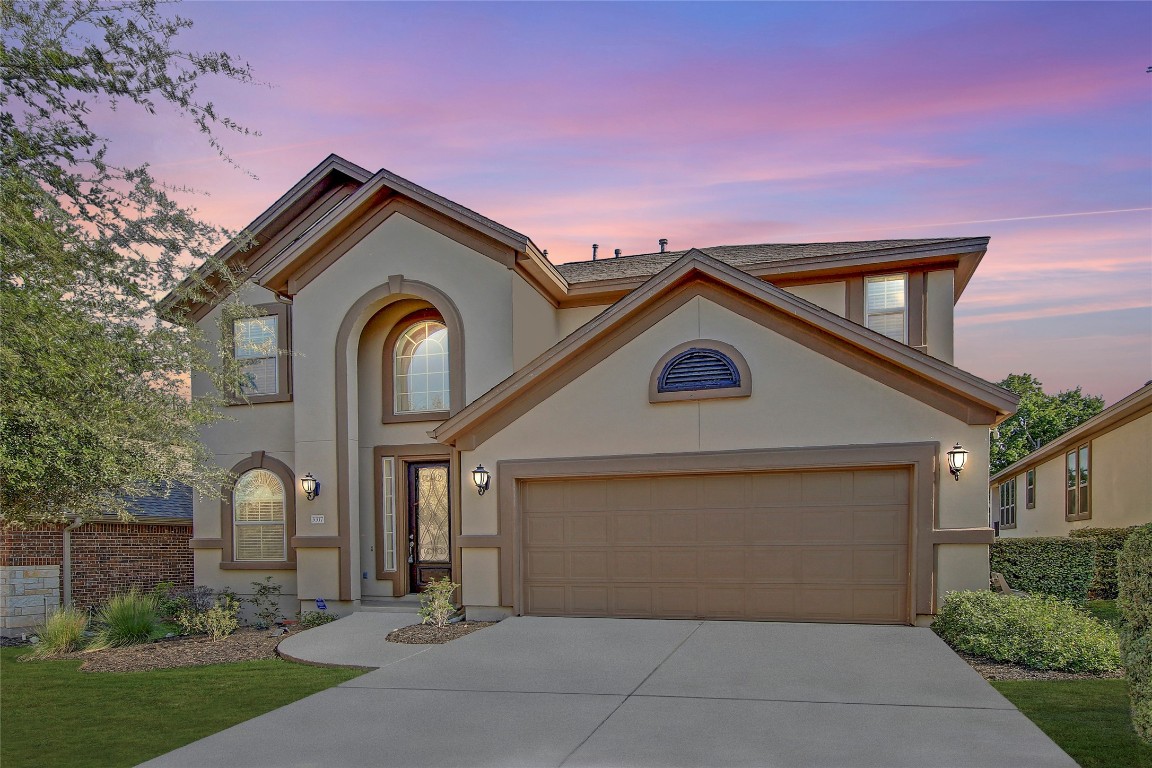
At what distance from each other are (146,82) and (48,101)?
982mm

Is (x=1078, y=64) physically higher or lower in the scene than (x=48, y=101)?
higher

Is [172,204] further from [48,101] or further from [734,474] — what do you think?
[734,474]

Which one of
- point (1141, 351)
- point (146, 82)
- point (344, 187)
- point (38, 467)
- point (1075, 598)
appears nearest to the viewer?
point (38, 467)

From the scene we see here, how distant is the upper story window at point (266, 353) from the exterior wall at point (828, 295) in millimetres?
9368

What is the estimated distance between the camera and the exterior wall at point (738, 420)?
35.2ft

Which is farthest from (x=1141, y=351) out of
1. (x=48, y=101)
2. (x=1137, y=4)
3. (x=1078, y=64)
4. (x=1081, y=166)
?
(x=48, y=101)

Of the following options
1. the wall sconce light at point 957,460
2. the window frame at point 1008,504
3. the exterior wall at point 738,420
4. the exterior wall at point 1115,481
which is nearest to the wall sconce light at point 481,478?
the exterior wall at point 738,420

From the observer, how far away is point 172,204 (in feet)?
31.1

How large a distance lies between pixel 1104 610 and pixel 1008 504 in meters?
20.8

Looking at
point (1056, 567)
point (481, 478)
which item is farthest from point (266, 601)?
point (1056, 567)

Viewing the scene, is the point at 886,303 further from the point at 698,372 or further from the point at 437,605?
the point at 437,605

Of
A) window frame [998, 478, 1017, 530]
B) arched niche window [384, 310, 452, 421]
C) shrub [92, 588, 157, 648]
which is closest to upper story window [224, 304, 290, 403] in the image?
arched niche window [384, 310, 452, 421]

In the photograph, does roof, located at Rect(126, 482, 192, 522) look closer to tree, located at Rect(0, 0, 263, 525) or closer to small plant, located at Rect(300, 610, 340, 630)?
small plant, located at Rect(300, 610, 340, 630)

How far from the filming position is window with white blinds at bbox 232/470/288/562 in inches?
613
